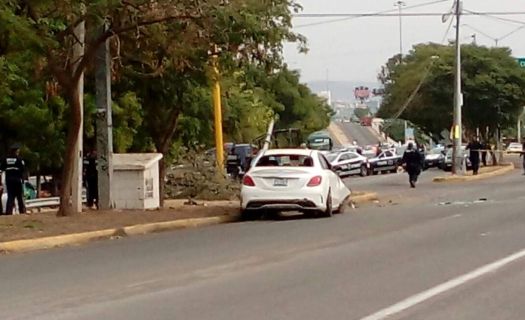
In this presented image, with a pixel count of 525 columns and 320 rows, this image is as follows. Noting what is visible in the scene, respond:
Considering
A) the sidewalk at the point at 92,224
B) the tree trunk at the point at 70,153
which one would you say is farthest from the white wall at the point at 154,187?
the tree trunk at the point at 70,153

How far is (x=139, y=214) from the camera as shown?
73.6 feet

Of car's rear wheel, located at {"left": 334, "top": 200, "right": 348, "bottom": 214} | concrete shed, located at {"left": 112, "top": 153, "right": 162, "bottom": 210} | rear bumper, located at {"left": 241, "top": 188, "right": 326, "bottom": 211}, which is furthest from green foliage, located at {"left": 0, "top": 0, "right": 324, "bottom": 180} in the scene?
car's rear wheel, located at {"left": 334, "top": 200, "right": 348, "bottom": 214}

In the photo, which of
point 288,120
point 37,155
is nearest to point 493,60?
point 288,120

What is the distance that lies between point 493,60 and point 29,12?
51037 millimetres

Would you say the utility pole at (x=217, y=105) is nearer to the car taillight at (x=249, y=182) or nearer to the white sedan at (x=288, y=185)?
the white sedan at (x=288, y=185)

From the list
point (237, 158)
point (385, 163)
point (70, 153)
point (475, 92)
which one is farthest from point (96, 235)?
point (475, 92)

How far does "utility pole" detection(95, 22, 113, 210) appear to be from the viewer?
22.6 metres

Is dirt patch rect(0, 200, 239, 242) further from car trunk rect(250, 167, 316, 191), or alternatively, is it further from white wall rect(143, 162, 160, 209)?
car trunk rect(250, 167, 316, 191)

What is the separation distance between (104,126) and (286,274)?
422 inches

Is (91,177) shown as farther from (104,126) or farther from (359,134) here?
(359,134)

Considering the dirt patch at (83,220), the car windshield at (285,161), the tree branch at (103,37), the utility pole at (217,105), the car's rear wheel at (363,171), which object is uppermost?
the tree branch at (103,37)

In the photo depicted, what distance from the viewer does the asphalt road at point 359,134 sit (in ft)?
505

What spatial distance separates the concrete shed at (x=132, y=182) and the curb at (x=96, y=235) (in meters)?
1.98

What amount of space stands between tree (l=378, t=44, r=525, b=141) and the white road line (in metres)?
50.0
